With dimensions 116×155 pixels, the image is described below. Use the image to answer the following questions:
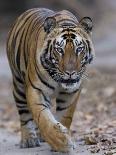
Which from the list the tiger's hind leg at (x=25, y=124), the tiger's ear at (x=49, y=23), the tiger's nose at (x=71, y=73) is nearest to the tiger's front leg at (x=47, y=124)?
the tiger's nose at (x=71, y=73)

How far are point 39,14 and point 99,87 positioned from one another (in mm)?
5035

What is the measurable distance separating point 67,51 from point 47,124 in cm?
69

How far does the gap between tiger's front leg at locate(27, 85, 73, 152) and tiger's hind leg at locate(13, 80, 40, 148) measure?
2.90 feet

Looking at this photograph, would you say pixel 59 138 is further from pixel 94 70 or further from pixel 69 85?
pixel 94 70

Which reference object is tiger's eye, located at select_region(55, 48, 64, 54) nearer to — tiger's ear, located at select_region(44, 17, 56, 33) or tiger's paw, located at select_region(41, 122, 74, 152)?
tiger's ear, located at select_region(44, 17, 56, 33)

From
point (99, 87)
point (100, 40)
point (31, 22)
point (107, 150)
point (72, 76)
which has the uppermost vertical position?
point (100, 40)

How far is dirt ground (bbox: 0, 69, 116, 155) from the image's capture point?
22.8ft

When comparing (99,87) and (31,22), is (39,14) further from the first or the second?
(99,87)

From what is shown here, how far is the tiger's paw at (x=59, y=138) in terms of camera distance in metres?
6.07

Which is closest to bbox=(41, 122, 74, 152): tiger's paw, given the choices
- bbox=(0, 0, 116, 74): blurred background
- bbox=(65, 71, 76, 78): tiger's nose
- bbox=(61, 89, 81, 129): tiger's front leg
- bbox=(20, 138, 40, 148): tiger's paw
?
bbox=(65, 71, 76, 78): tiger's nose

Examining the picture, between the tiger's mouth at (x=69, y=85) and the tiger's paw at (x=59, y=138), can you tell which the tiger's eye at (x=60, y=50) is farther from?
the tiger's paw at (x=59, y=138)

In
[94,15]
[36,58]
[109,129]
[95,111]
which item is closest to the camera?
[36,58]

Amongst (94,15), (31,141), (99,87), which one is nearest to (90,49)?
(31,141)

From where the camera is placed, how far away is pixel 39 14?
7.38 metres
